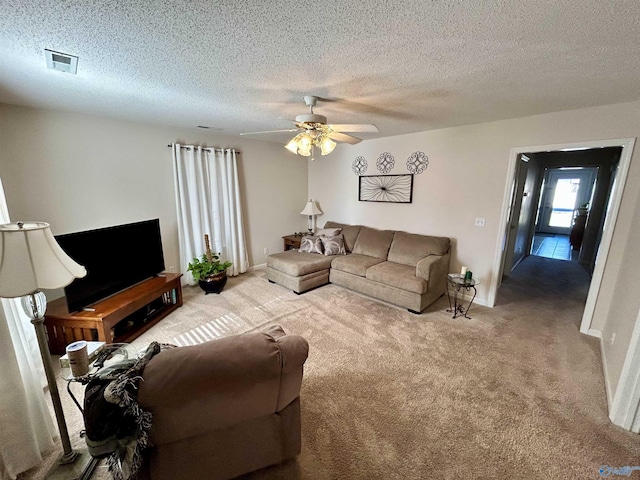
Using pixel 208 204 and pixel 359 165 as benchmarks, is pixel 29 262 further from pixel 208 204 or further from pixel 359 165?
pixel 359 165

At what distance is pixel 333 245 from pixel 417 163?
5.96 feet

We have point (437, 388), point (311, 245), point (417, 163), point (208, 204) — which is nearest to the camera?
point (437, 388)

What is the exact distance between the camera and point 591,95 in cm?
224

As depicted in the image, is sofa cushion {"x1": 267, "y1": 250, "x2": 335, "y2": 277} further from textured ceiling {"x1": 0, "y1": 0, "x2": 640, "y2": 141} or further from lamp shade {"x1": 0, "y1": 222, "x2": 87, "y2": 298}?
lamp shade {"x1": 0, "y1": 222, "x2": 87, "y2": 298}

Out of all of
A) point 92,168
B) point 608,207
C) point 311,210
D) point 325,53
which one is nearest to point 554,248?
point 608,207

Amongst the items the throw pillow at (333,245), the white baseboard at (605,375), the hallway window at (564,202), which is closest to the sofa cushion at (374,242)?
the throw pillow at (333,245)

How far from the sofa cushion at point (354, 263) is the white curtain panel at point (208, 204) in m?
1.74

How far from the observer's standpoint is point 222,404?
1.15 metres

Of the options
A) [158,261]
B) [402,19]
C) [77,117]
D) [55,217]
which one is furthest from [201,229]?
[402,19]

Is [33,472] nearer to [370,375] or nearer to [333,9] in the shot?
[370,375]

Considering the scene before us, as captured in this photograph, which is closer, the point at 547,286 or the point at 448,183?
the point at 448,183

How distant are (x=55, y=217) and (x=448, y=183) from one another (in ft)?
15.5

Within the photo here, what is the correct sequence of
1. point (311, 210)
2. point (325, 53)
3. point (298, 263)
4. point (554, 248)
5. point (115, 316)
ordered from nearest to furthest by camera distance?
point (325, 53), point (115, 316), point (298, 263), point (311, 210), point (554, 248)

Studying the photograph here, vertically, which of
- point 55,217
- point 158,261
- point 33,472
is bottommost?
point 33,472
